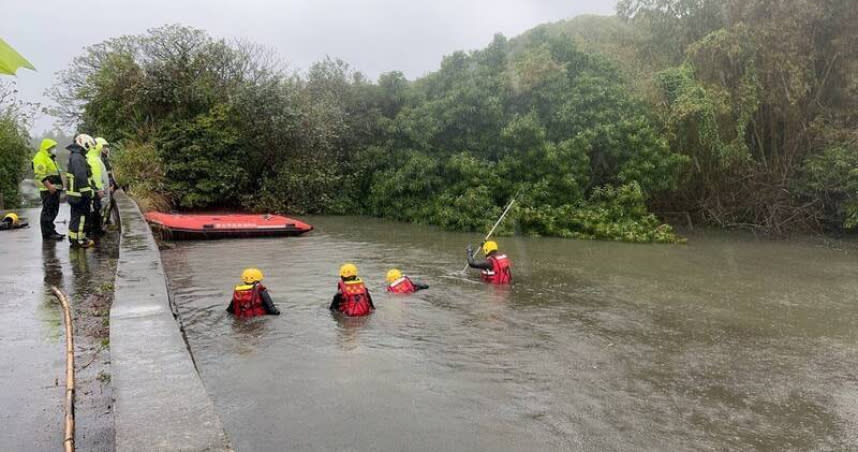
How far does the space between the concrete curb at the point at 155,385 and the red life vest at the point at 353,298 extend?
2.94 metres

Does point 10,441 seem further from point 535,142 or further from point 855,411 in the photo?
Result: point 535,142

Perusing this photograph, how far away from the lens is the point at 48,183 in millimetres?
10125

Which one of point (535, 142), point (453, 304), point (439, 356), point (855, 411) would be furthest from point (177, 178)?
point (855, 411)

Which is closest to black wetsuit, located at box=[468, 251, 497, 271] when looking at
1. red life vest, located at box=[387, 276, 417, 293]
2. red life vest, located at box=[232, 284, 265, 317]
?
red life vest, located at box=[387, 276, 417, 293]

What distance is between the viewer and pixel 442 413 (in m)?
5.20

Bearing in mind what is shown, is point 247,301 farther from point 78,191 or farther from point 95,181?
point 95,181

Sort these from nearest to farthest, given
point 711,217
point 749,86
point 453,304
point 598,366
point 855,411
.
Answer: point 855,411 → point 598,366 → point 453,304 → point 749,86 → point 711,217

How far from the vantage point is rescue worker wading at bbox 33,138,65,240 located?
1005 centimetres

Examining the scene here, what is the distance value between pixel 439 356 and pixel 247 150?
56.3ft

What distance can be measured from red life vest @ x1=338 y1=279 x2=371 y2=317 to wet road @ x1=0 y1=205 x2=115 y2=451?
2828 millimetres

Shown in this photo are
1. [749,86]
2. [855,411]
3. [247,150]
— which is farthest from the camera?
[247,150]

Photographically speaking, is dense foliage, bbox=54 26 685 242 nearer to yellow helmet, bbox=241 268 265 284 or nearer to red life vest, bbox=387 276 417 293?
red life vest, bbox=387 276 417 293

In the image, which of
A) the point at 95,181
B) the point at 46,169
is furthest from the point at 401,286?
the point at 46,169

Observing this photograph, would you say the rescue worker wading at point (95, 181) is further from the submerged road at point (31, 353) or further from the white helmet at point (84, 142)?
the submerged road at point (31, 353)
